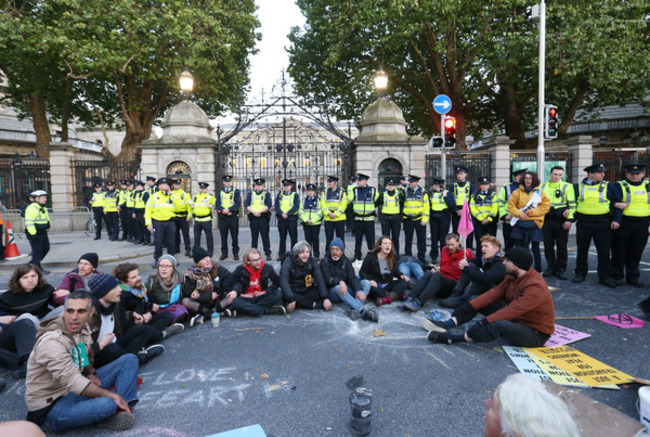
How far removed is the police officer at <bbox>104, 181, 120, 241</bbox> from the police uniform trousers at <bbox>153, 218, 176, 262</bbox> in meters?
5.08

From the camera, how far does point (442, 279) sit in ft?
20.9

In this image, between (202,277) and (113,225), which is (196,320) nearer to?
(202,277)

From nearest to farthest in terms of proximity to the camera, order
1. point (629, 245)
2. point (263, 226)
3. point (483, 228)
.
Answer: point (629, 245)
point (483, 228)
point (263, 226)

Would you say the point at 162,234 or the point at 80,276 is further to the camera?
the point at 162,234

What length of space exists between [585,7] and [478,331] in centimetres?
1841

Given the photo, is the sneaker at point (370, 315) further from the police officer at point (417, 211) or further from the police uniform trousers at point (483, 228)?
the police uniform trousers at point (483, 228)

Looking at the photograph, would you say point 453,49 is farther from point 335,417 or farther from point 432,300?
point 335,417

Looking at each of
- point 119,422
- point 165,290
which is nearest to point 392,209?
point 165,290

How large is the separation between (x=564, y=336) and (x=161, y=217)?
8484 mm

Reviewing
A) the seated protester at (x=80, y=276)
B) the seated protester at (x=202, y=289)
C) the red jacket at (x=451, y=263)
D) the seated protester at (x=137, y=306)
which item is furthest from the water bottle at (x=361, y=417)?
the seated protester at (x=80, y=276)

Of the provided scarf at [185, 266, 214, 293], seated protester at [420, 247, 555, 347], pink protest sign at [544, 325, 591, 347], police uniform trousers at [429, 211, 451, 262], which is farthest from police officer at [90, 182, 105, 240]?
pink protest sign at [544, 325, 591, 347]

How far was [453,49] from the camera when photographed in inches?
713

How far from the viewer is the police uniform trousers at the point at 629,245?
266 inches

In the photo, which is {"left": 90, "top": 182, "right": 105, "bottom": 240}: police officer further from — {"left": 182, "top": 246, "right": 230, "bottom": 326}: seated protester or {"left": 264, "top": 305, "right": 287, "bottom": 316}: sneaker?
{"left": 264, "top": 305, "right": 287, "bottom": 316}: sneaker
